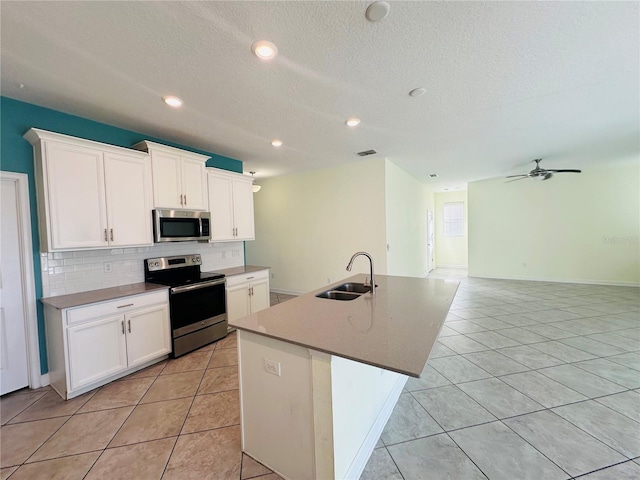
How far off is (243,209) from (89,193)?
6.31 ft

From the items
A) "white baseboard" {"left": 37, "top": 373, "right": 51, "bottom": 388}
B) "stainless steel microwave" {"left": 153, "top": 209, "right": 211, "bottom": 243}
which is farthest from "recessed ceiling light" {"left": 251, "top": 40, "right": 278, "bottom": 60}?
"white baseboard" {"left": 37, "top": 373, "right": 51, "bottom": 388}

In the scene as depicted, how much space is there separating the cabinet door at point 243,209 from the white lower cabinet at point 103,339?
5.02ft

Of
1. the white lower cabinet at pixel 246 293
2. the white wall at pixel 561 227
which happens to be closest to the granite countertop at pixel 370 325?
the white lower cabinet at pixel 246 293

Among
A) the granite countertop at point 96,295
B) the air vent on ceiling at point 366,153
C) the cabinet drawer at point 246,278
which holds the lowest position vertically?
the cabinet drawer at point 246,278

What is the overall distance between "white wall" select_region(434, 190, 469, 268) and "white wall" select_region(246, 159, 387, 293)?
5884mm

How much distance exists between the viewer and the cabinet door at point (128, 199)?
265 centimetres

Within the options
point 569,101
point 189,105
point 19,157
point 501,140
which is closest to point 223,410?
point 189,105

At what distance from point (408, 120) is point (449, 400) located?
2813 millimetres

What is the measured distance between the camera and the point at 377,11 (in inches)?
57.2

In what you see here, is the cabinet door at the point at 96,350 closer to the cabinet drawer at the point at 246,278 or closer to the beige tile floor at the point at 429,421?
the beige tile floor at the point at 429,421

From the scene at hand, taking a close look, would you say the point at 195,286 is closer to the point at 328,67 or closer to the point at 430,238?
the point at 328,67

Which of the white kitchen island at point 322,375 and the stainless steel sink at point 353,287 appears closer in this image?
the white kitchen island at point 322,375

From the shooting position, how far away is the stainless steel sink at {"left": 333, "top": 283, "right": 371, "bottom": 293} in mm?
2502

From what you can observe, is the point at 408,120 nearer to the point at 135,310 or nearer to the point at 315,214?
the point at 315,214
